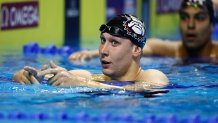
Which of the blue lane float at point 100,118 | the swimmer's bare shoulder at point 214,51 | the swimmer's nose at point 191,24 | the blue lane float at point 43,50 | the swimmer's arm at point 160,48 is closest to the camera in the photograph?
the blue lane float at point 100,118

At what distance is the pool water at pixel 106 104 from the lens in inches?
189

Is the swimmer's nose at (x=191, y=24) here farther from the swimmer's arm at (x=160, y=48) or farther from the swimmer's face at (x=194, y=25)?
the swimmer's arm at (x=160, y=48)

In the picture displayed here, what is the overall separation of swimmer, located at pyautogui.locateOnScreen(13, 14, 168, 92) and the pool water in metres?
0.08

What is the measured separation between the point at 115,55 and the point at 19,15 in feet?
12.7

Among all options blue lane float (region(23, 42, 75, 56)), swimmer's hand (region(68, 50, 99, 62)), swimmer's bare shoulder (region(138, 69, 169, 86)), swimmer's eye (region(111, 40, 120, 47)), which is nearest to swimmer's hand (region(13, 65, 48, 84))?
swimmer's eye (region(111, 40, 120, 47))

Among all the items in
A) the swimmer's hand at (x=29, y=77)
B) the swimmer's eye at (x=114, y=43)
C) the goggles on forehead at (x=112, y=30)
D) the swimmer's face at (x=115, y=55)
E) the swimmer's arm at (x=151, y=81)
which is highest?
the goggles on forehead at (x=112, y=30)

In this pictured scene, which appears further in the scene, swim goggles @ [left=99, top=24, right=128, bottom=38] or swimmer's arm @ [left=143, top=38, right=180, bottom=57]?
swimmer's arm @ [left=143, top=38, right=180, bottom=57]

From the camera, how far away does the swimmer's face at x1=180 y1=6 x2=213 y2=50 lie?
878 centimetres

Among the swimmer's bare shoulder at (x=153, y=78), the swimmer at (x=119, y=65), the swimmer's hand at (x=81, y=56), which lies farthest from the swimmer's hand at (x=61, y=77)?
the swimmer's hand at (x=81, y=56)

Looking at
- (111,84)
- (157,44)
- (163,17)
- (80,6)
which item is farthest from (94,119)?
(163,17)

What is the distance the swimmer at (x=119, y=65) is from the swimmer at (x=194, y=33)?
8.67 ft

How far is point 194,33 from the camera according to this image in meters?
8.80

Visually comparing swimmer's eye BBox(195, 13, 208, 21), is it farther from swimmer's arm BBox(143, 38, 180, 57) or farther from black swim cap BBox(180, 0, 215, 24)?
swimmer's arm BBox(143, 38, 180, 57)

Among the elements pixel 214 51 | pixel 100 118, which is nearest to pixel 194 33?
pixel 214 51
